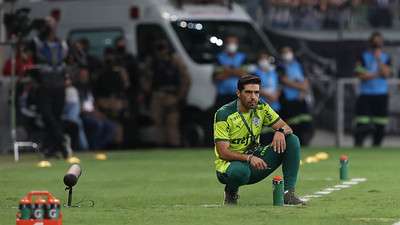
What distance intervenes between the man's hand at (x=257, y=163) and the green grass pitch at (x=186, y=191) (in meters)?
0.40

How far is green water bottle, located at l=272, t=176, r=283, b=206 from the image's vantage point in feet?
48.1

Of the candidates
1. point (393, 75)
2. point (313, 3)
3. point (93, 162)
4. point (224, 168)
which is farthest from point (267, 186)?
point (313, 3)

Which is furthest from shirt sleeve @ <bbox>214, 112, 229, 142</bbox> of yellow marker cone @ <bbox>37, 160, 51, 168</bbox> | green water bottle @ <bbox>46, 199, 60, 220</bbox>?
yellow marker cone @ <bbox>37, 160, 51, 168</bbox>

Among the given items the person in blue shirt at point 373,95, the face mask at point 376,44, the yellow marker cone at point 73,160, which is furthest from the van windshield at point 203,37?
the yellow marker cone at point 73,160

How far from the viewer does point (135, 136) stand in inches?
1128

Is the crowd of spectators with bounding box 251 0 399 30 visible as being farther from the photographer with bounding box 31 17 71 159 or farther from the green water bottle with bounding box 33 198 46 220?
the green water bottle with bounding box 33 198 46 220

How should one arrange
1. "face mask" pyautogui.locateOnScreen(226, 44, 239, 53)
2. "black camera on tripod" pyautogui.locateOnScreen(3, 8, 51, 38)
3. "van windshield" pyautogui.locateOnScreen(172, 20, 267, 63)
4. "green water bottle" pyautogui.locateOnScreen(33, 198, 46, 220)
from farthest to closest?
1. "van windshield" pyautogui.locateOnScreen(172, 20, 267, 63)
2. "face mask" pyautogui.locateOnScreen(226, 44, 239, 53)
3. "black camera on tripod" pyautogui.locateOnScreen(3, 8, 51, 38)
4. "green water bottle" pyautogui.locateOnScreen(33, 198, 46, 220)

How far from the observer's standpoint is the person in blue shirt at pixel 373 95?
93.4 ft

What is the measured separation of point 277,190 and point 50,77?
33.3 ft

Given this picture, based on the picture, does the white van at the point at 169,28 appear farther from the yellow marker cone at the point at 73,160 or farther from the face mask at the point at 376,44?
the yellow marker cone at the point at 73,160

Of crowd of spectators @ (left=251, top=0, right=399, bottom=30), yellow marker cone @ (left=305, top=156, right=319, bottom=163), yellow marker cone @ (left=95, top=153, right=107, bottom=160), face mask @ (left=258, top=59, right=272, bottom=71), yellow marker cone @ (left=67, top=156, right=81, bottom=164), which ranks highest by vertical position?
crowd of spectators @ (left=251, top=0, right=399, bottom=30)

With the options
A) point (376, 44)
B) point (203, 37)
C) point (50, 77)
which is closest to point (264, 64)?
point (203, 37)

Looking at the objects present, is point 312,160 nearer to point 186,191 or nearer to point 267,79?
point 267,79

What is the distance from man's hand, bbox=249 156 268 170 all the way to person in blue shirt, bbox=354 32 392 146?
45.7 ft
